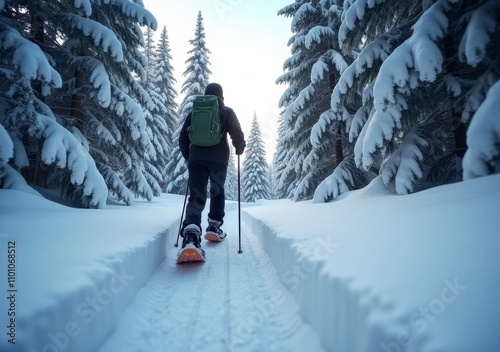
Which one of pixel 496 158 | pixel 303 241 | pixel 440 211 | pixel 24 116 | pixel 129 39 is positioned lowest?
pixel 303 241

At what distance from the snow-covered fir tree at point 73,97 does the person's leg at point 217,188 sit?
2628 mm

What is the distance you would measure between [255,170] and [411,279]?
118 feet

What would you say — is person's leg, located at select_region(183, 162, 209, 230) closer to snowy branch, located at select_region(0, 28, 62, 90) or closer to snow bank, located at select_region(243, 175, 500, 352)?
snow bank, located at select_region(243, 175, 500, 352)

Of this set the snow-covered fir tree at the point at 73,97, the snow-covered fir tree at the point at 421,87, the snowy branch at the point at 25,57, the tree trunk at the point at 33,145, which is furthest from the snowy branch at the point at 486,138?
the tree trunk at the point at 33,145

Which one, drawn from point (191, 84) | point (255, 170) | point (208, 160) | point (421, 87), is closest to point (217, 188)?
point (208, 160)

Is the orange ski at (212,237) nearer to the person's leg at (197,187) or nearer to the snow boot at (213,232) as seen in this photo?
the snow boot at (213,232)

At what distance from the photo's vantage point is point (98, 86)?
6289 millimetres

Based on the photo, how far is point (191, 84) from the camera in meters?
23.0

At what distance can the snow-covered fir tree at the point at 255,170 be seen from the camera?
36.3 m

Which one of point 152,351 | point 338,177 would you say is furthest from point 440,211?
point 338,177

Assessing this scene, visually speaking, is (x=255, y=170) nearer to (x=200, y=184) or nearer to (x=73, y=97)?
(x=73, y=97)

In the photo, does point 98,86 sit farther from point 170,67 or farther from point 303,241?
Result: point 170,67

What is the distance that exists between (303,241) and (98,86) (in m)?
6.47

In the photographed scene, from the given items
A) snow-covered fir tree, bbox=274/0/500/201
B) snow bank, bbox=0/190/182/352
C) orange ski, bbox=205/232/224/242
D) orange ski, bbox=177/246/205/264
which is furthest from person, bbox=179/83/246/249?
snow-covered fir tree, bbox=274/0/500/201
